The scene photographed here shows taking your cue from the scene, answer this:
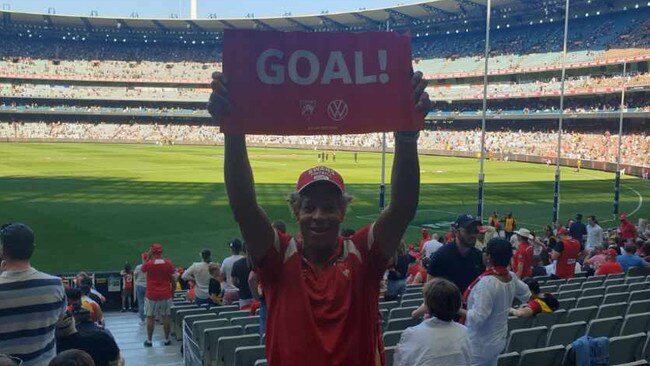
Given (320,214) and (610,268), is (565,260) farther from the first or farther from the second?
(320,214)

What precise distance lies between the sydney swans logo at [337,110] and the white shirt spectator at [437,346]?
167 centimetres

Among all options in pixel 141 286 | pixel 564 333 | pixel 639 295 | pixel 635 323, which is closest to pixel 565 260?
pixel 639 295

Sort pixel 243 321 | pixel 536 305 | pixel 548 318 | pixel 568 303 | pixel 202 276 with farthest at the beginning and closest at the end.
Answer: pixel 202 276 < pixel 568 303 < pixel 243 321 < pixel 548 318 < pixel 536 305

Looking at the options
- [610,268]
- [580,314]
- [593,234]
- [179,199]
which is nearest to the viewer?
[580,314]

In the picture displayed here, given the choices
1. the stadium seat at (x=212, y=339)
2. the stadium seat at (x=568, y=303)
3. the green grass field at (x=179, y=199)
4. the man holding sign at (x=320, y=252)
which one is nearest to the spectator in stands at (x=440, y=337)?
the man holding sign at (x=320, y=252)

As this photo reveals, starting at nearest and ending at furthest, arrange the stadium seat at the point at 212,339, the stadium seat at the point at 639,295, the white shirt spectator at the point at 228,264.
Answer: the stadium seat at the point at 212,339 < the stadium seat at the point at 639,295 < the white shirt spectator at the point at 228,264

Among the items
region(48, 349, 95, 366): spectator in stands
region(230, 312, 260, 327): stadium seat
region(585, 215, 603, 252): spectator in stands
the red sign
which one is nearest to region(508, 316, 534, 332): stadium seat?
region(230, 312, 260, 327): stadium seat

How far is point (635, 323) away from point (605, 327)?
1.80ft

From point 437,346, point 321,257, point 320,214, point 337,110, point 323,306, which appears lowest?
point 437,346

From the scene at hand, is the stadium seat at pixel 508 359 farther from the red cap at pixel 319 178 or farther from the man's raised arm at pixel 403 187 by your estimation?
the red cap at pixel 319 178

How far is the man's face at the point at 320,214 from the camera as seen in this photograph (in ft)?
9.14

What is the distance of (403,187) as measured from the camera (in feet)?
9.39

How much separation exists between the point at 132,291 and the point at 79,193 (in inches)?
777

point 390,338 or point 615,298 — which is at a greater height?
point 390,338
